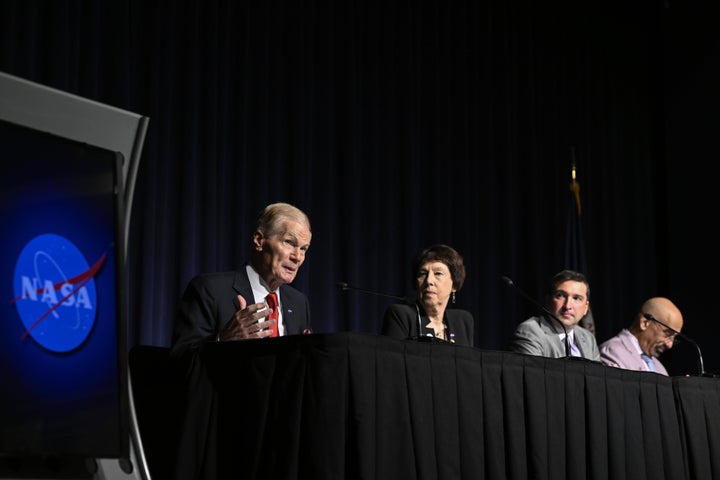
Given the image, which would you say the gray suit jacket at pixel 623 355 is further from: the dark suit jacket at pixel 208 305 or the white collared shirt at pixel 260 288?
the dark suit jacket at pixel 208 305

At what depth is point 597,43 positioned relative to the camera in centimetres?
744

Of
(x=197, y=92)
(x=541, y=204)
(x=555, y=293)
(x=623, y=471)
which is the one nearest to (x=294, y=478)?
(x=623, y=471)

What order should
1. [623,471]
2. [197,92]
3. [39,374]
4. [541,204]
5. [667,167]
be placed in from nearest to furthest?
[39,374] → [623,471] → [197,92] → [541,204] → [667,167]

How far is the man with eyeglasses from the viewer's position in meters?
4.60

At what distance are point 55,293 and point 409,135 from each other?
18.0 ft

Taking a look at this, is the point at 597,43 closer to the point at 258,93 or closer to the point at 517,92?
the point at 517,92

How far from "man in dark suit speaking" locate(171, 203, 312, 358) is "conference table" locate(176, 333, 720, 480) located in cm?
25

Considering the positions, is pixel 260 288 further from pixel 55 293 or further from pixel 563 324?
pixel 55 293

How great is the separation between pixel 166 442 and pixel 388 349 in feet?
1.94

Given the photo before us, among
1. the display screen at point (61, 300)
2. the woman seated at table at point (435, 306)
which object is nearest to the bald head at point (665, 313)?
the woman seated at table at point (435, 306)

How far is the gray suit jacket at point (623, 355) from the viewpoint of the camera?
4572 millimetres

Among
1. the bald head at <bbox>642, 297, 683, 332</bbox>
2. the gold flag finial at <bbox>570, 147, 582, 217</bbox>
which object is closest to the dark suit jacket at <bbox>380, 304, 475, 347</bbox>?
the bald head at <bbox>642, 297, 683, 332</bbox>

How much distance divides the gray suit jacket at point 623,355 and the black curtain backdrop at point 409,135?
1.62 metres

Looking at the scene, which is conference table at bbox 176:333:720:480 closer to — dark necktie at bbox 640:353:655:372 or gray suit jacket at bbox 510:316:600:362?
gray suit jacket at bbox 510:316:600:362
